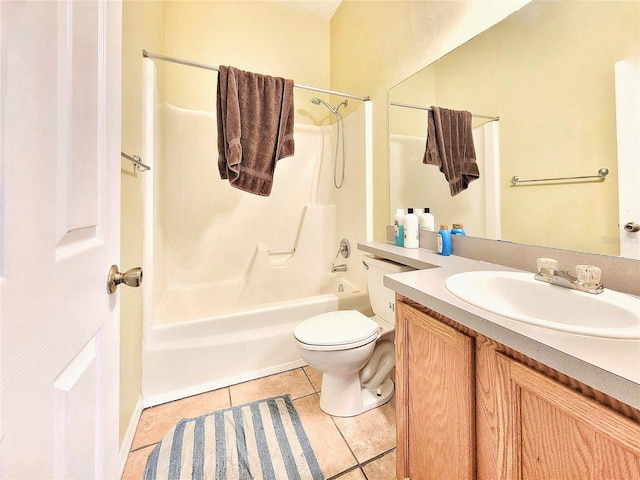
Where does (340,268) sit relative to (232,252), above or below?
below

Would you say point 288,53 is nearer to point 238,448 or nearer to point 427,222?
point 427,222

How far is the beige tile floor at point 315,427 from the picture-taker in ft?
3.44

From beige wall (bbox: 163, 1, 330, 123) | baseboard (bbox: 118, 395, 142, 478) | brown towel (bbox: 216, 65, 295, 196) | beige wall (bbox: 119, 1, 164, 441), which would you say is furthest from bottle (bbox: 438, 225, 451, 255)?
beige wall (bbox: 163, 1, 330, 123)

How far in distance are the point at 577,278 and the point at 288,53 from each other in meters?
2.62

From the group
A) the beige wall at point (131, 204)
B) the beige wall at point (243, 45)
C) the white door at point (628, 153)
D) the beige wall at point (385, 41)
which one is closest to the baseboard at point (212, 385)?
the beige wall at point (131, 204)

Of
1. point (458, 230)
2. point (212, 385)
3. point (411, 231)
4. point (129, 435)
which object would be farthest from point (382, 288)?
point (129, 435)

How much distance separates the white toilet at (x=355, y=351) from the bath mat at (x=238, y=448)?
0.23 meters

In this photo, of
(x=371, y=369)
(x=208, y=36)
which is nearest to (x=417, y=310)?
(x=371, y=369)

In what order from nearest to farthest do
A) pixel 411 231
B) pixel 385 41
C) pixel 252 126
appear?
pixel 411 231 < pixel 252 126 < pixel 385 41

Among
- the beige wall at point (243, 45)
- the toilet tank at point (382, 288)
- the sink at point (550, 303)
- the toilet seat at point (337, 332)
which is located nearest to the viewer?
the sink at point (550, 303)

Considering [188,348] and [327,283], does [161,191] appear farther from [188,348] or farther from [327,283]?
[327,283]

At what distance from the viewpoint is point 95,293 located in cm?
48

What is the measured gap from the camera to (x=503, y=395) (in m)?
0.56

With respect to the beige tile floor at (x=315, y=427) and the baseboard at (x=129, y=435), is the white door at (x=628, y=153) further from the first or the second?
the baseboard at (x=129, y=435)
